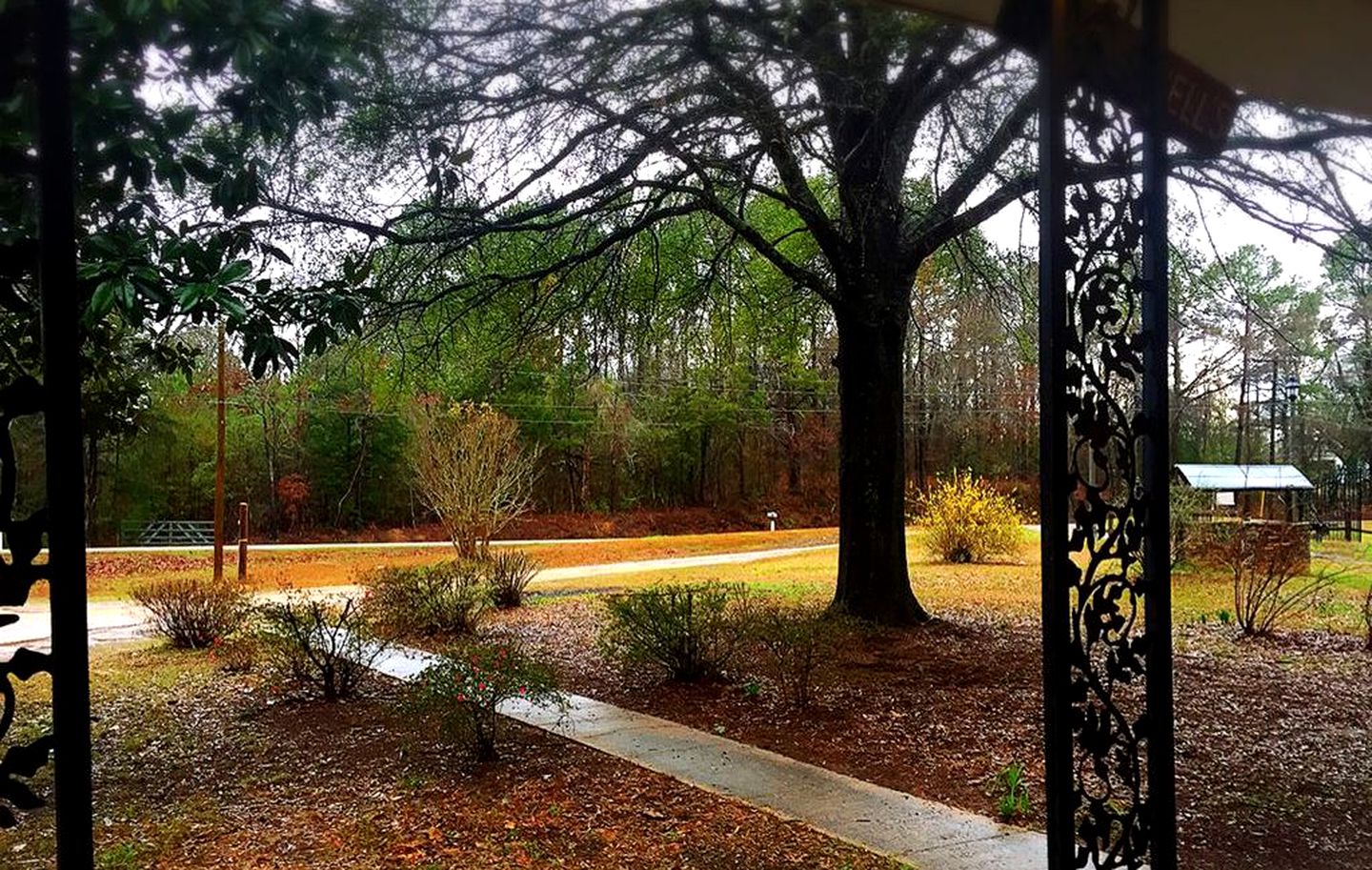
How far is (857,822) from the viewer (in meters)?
3.52

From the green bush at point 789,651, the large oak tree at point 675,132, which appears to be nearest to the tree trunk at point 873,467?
the large oak tree at point 675,132

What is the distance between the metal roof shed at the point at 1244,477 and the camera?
36.1ft

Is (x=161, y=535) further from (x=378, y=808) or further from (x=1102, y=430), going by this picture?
(x=1102, y=430)

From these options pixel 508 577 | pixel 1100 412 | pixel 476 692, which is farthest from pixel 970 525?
pixel 1100 412

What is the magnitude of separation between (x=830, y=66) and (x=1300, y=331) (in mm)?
8922

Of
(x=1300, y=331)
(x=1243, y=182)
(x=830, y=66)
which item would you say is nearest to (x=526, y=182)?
(x=830, y=66)

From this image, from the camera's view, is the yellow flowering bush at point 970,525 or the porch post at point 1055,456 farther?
the yellow flowering bush at point 970,525

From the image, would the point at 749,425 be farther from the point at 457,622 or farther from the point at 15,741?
the point at 15,741

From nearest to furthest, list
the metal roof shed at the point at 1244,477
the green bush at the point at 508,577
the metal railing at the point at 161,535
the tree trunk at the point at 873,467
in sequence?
the tree trunk at the point at 873,467 → the green bush at the point at 508,577 → the metal roof shed at the point at 1244,477 → the metal railing at the point at 161,535

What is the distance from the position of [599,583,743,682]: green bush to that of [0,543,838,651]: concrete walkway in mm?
2982

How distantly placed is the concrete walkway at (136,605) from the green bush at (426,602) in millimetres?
615

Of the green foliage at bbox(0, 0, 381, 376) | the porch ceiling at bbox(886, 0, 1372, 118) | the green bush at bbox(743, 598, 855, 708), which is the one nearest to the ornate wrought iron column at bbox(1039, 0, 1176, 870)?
the porch ceiling at bbox(886, 0, 1372, 118)

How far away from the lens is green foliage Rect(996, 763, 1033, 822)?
3.57 metres

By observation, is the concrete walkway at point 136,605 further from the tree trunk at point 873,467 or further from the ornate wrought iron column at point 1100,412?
the tree trunk at point 873,467
